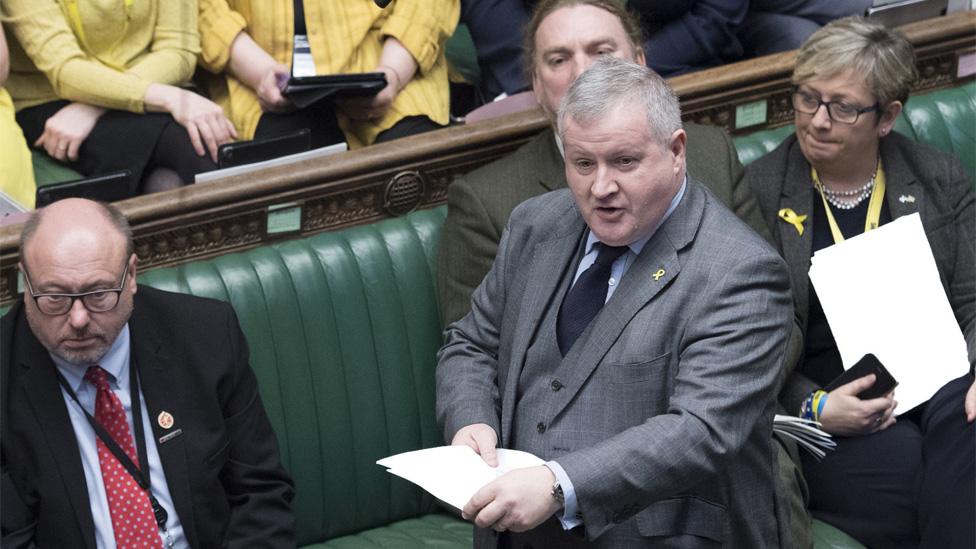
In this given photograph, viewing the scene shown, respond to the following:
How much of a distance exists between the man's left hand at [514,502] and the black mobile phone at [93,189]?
1280 millimetres

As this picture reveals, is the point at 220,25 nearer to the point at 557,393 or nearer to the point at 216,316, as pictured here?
the point at 216,316

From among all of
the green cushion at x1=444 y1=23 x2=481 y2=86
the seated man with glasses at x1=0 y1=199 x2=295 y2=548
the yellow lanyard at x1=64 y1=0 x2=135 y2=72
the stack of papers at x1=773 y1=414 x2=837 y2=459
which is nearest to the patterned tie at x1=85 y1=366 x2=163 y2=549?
the seated man with glasses at x1=0 y1=199 x2=295 y2=548

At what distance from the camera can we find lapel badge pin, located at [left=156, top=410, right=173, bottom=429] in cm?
272

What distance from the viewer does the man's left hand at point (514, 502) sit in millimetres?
2172

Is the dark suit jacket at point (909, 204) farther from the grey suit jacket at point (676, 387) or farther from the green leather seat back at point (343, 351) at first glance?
the grey suit jacket at point (676, 387)

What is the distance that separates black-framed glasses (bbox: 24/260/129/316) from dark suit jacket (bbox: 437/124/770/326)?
2.69 ft

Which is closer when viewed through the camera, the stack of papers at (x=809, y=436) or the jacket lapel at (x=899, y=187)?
the stack of papers at (x=809, y=436)

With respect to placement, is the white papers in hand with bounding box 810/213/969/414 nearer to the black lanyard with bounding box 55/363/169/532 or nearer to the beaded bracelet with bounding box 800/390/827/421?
the beaded bracelet with bounding box 800/390/827/421

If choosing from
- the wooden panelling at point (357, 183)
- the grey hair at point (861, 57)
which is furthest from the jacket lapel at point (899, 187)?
the wooden panelling at point (357, 183)

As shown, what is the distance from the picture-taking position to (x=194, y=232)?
10.5 feet

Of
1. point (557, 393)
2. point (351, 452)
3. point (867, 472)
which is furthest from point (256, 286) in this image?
point (867, 472)

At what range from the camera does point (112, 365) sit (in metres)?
2.72

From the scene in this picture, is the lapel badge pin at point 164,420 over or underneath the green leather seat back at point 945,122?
underneath

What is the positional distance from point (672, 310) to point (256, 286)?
3.90 feet
